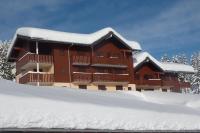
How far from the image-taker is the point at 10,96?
526 inches

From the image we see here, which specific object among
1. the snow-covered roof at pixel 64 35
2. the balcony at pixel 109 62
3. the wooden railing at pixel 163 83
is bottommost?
the wooden railing at pixel 163 83

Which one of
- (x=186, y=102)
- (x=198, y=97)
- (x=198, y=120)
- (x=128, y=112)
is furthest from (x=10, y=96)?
(x=198, y=97)

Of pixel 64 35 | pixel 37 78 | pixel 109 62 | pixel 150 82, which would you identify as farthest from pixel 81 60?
pixel 150 82

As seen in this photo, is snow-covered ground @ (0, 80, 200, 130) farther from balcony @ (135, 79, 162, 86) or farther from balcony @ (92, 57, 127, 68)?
balcony @ (135, 79, 162, 86)

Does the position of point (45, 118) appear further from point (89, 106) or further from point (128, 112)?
point (128, 112)

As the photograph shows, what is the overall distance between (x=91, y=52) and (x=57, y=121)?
106ft

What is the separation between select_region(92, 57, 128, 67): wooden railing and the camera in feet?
145

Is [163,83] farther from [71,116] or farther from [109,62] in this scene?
[71,116]

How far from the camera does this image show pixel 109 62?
45219 millimetres

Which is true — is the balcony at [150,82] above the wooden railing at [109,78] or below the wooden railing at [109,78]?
below

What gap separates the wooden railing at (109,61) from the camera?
44.2 m

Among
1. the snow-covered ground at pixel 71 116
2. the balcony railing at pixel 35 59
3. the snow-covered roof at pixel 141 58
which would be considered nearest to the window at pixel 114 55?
the snow-covered roof at pixel 141 58

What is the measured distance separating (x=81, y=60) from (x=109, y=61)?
346 cm

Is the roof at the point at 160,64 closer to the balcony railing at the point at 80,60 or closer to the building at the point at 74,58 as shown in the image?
the building at the point at 74,58
